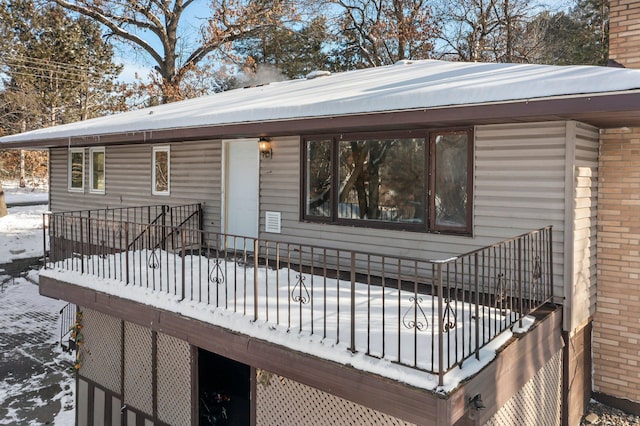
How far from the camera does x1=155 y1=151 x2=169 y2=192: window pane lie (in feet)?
32.1

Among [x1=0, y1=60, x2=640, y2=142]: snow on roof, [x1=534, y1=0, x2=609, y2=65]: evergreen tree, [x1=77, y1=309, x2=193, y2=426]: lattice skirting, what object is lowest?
[x1=77, y1=309, x2=193, y2=426]: lattice skirting

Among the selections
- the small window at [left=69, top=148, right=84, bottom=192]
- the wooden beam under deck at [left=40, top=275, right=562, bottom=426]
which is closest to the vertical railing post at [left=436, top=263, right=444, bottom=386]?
the wooden beam under deck at [left=40, top=275, right=562, bottom=426]

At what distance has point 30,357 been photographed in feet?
32.1

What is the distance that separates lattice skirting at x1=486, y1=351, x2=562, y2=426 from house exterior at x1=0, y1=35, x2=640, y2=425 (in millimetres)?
30

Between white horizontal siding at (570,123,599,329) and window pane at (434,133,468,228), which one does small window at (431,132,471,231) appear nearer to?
window pane at (434,133,468,228)

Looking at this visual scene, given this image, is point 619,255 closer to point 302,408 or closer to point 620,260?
point 620,260

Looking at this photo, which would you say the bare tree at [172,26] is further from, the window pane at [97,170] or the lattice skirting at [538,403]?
the lattice skirting at [538,403]

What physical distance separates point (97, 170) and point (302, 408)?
9.38 m

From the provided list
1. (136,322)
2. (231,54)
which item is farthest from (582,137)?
(231,54)

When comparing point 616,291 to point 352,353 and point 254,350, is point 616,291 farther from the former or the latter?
point 254,350

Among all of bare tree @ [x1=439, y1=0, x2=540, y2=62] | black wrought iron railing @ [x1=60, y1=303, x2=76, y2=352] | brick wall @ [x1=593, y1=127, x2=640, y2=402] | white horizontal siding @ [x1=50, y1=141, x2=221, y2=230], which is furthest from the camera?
bare tree @ [x1=439, y1=0, x2=540, y2=62]

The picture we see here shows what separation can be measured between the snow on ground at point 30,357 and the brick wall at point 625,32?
9.84m

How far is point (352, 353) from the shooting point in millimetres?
3756

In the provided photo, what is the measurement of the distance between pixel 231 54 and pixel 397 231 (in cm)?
1841
